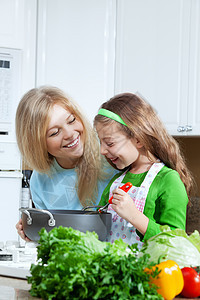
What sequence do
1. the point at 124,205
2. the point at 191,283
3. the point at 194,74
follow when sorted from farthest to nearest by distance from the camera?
the point at 194,74, the point at 124,205, the point at 191,283

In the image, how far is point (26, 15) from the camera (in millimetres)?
3322

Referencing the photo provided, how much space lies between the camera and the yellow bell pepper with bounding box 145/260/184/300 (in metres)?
0.95

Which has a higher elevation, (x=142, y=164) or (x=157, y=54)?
(x=157, y=54)

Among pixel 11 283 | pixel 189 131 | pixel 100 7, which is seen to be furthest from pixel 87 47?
pixel 11 283

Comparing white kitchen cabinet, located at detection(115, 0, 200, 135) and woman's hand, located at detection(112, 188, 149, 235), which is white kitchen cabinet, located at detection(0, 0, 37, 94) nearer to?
white kitchen cabinet, located at detection(115, 0, 200, 135)

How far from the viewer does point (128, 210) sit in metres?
1.50

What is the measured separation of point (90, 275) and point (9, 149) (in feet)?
8.10

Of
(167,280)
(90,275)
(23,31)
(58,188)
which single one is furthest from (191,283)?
(23,31)

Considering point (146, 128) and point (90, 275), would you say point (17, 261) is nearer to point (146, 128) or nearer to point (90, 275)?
point (90, 275)

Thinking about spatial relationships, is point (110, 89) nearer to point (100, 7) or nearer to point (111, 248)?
point (100, 7)

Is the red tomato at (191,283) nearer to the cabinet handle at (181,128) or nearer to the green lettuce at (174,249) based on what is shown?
the green lettuce at (174,249)

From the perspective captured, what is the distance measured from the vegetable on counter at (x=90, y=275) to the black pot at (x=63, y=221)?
1.07 ft

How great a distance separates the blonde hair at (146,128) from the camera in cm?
176

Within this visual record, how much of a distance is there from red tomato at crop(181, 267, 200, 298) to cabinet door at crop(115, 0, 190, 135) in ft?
6.52
